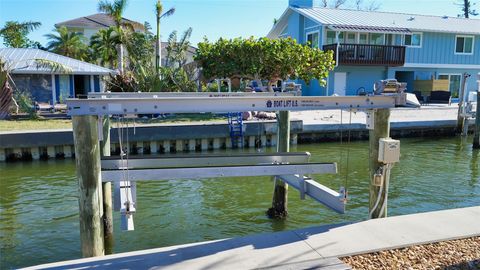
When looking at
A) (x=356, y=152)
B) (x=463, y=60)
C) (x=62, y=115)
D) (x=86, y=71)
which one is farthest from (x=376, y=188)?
(x=463, y=60)

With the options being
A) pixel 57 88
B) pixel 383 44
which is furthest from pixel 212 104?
pixel 383 44

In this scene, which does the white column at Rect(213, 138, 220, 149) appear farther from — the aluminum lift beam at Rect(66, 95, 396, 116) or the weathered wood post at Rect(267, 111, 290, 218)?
the aluminum lift beam at Rect(66, 95, 396, 116)

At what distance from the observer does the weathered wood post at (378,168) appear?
5305mm

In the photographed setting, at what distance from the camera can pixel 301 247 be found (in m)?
4.38

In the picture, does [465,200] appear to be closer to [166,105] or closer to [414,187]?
[414,187]

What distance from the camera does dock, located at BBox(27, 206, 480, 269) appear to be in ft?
13.0

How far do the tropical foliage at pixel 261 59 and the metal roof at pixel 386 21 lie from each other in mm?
6612

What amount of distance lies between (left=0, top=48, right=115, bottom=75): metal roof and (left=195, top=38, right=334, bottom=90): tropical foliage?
247 inches

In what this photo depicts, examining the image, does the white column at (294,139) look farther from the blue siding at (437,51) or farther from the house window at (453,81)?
the house window at (453,81)

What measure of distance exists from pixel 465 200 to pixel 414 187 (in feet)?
4.11

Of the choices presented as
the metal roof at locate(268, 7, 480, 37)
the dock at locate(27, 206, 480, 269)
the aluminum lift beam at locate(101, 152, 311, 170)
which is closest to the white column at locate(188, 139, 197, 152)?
the aluminum lift beam at locate(101, 152, 311, 170)

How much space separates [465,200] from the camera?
30.3 ft

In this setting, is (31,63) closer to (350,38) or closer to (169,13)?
(169,13)

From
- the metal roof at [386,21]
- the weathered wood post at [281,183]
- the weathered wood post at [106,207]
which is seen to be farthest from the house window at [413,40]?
the weathered wood post at [106,207]
